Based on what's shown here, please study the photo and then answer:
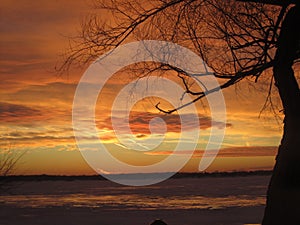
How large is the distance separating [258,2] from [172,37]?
4.65ft

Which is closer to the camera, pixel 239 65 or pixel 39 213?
pixel 239 65

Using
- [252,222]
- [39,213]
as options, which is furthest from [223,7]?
[39,213]

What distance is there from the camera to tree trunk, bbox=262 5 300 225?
10062 millimetres

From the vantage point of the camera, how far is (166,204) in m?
33.8

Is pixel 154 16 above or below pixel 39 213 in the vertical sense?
above

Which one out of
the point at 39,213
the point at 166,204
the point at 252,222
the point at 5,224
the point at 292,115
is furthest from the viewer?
the point at 166,204

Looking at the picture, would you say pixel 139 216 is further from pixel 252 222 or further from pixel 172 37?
pixel 172 37

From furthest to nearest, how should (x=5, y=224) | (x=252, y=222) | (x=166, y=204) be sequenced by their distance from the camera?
(x=166, y=204) < (x=5, y=224) < (x=252, y=222)

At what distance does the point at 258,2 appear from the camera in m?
10.5

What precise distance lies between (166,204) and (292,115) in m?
23.9

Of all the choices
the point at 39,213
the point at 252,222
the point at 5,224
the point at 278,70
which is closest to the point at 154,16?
the point at 278,70

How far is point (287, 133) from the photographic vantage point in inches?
408

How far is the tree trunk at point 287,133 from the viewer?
33.0 ft

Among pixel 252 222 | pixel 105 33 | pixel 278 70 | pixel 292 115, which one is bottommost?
pixel 252 222
